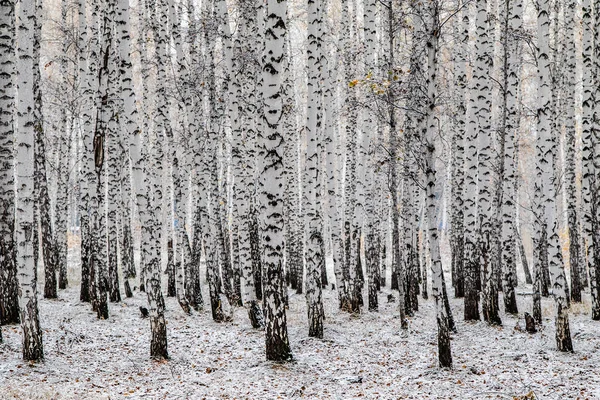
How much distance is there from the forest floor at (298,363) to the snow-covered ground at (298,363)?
0.02 metres

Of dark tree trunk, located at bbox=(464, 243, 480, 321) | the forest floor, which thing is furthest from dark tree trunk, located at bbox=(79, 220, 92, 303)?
dark tree trunk, located at bbox=(464, 243, 480, 321)

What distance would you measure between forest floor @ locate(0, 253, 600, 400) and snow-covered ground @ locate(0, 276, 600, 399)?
0.02 m

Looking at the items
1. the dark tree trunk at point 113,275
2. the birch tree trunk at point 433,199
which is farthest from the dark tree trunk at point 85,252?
the birch tree trunk at point 433,199

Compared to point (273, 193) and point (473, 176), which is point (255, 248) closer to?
point (473, 176)

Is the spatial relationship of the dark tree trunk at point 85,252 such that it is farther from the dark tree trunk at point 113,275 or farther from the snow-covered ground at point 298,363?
the snow-covered ground at point 298,363

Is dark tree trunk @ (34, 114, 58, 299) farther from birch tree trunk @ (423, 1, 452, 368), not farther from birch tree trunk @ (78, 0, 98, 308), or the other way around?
birch tree trunk @ (423, 1, 452, 368)

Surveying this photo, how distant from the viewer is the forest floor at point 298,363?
7949 millimetres

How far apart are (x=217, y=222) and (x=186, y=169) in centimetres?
185

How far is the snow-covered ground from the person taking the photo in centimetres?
796

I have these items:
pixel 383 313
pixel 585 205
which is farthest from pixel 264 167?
pixel 585 205

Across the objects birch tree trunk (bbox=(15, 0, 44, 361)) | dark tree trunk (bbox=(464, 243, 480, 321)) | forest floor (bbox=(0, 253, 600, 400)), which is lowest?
forest floor (bbox=(0, 253, 600, 400))

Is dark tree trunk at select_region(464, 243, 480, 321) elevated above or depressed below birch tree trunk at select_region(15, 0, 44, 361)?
below

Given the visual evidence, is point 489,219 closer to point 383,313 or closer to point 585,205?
point 585,205

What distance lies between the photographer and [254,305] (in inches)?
478
